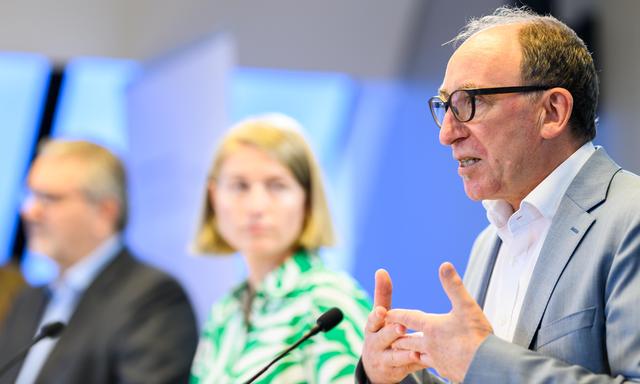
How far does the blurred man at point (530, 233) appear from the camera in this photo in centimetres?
149

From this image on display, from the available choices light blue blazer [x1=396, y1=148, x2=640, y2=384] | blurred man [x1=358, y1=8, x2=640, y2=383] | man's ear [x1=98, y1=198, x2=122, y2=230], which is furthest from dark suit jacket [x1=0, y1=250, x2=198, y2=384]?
light blue blazer [x1=396, y1=148, x2=640, y2=384]

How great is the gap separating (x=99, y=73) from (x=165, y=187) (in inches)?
97.0

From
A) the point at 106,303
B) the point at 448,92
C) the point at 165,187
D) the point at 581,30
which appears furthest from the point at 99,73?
the point at 448,92

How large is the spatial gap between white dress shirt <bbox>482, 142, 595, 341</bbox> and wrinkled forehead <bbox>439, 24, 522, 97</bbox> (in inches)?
7.6

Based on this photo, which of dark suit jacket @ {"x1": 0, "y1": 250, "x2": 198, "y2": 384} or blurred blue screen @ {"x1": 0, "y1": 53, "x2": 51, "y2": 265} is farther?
blurred blue screen @ {"x1": 0, "y1": 53, "x2": 51, "y2": 265}

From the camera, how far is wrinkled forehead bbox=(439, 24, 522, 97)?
1.68 metres

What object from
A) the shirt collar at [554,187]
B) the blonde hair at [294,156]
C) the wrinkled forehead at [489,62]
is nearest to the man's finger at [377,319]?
the shirt collar at [554,187]

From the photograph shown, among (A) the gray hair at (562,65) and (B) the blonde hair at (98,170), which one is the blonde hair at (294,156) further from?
(A) the gray hair at (562,65)

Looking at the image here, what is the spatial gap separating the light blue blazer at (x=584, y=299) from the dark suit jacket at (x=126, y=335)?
1.66 m

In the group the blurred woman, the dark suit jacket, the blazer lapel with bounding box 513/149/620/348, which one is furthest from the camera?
the dark suit jacket

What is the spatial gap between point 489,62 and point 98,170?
2.33m

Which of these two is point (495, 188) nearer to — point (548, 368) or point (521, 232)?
point (521, 232)

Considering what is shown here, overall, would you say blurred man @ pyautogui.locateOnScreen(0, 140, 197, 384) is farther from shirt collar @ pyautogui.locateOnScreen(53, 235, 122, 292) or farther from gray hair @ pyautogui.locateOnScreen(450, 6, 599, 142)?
gray hair @ pyautogui.locateOnScreen(450, 6, 599, 142)

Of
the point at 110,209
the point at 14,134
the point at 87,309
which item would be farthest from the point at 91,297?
the point at 14,134
